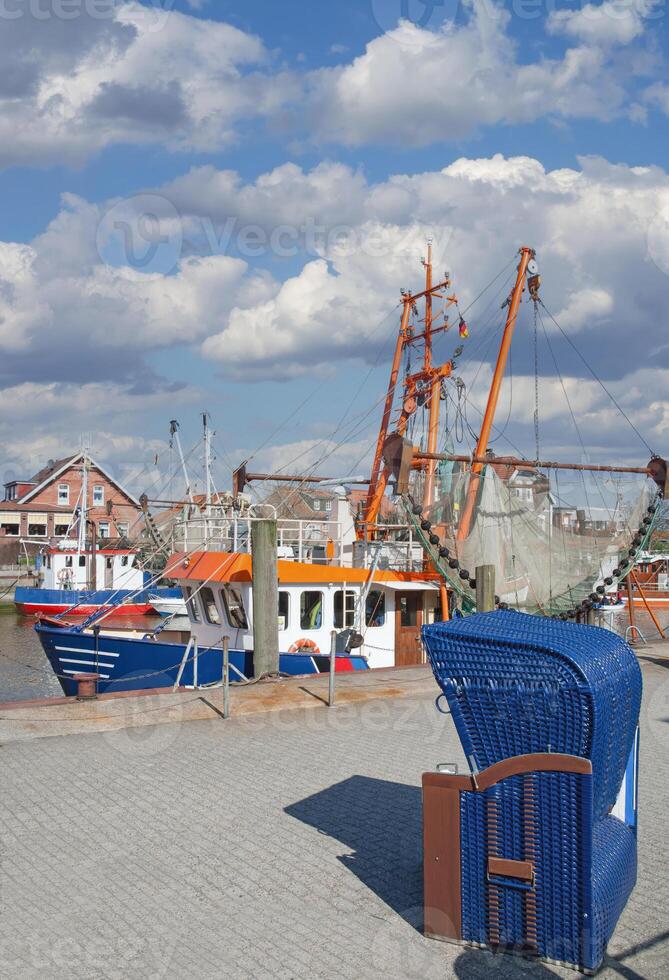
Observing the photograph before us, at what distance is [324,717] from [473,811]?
6.63m

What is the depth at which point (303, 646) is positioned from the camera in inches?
681

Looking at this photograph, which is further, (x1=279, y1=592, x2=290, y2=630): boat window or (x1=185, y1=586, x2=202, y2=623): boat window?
(x1=185, y1=586, x2=202, y2=623): boat window

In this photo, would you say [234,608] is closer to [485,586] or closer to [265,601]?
[265,601]

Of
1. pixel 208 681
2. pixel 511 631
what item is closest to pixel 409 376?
pixel 208 681

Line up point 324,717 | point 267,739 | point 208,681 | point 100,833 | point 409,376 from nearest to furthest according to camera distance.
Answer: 1. point 100,833
2. point 267,739
3. point 324,717
4. point 208,681
5. point 409,376

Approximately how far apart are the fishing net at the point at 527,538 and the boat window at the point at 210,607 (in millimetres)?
4455

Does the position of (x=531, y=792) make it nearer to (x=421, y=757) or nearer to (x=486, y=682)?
(x=486, y=682)

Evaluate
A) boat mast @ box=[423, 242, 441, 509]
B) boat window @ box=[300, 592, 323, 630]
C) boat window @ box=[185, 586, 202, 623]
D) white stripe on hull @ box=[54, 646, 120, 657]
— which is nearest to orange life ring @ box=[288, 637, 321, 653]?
boat window @ box=[300, 592, 323, 630]

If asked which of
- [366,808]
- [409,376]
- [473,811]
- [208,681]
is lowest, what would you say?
[208,681]

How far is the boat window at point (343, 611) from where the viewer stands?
58.5ft

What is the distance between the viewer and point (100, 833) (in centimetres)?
737

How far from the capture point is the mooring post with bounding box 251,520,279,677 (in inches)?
564

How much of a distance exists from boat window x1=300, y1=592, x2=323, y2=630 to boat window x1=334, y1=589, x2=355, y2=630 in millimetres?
352

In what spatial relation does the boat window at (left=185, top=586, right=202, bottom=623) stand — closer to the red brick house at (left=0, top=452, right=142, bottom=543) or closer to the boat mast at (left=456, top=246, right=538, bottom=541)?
the boat mast at (left=456, top=246, right=538, bottom=541)
